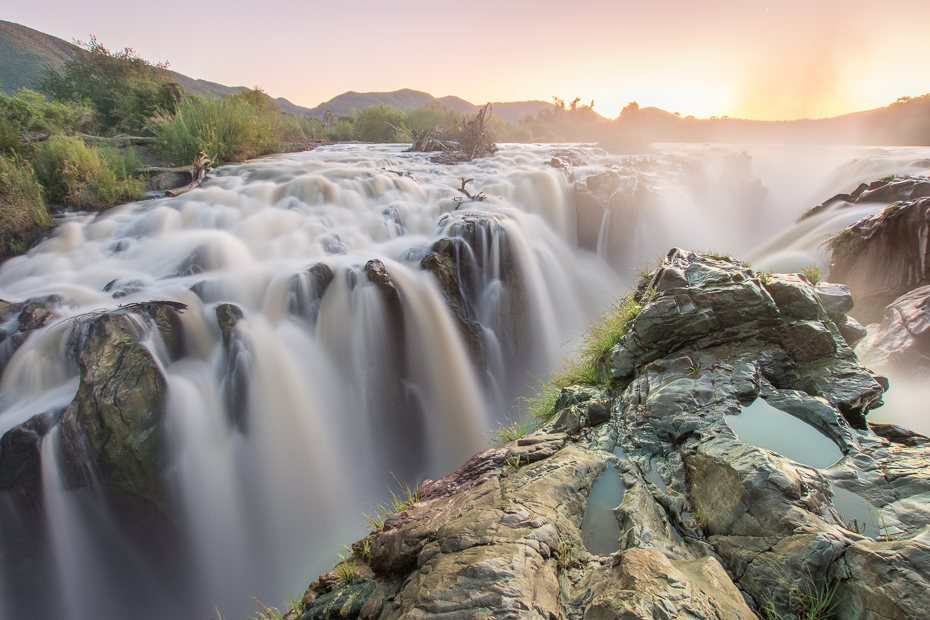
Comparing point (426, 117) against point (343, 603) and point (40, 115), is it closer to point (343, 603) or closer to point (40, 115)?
point (40, 115)

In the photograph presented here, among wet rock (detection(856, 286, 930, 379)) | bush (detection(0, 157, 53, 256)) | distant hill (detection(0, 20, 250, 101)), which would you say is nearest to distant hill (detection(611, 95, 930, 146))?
wet rock (detection(856, 286, 930, 379))

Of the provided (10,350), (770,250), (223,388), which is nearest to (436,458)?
(223,388)

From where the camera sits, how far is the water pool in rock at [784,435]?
2.20 m

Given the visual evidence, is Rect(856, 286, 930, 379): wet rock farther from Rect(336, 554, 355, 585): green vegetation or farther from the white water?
Rect(336, 554, 355, 585): green vegetation

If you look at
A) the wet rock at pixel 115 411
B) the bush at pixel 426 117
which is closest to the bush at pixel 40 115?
the wet rock at pixel 115 411

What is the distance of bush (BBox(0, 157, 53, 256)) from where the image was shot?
5914mm

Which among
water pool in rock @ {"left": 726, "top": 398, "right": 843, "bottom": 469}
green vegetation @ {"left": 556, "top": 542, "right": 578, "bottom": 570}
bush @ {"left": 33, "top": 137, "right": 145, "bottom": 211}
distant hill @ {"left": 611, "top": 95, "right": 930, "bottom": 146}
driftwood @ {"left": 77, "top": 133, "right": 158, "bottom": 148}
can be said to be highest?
distant hill @ {"left": 611, "top": 95, "right": 930, "bottom": 146}

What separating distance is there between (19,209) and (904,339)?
12746 millimetres

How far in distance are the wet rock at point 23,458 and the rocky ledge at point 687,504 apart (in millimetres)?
3835

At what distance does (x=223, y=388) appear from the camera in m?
4.72

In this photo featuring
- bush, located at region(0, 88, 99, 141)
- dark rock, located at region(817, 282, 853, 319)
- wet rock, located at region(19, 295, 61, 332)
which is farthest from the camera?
bush, located at region(0, 88, 99, 141)

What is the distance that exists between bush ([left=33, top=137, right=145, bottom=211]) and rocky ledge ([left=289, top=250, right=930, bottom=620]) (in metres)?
9.12

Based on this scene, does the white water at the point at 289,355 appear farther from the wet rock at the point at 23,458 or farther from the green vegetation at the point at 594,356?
the green vegetation at the point at 594,356

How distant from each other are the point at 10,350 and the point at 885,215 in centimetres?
1217
